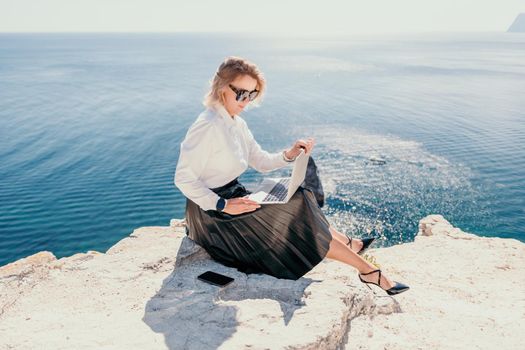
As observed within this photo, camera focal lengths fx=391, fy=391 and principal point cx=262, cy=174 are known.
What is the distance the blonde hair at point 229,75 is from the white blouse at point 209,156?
143mm

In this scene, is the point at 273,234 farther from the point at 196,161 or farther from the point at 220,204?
the point at 196,161

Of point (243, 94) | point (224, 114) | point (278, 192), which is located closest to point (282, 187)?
point (278, 192)

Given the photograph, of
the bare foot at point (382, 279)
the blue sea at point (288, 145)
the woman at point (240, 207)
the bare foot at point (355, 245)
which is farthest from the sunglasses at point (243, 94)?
the blue sea at point (288, 145)

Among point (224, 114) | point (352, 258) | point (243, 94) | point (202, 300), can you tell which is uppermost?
point (243, 94)

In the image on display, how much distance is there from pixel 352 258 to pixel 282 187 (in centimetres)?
137

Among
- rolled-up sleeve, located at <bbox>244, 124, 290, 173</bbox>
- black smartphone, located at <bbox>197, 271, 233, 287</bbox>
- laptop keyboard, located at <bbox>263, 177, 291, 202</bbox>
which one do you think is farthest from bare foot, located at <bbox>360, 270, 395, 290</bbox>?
rolled-up sleeve, located at <bbox>244, 124, 290, 173</bbox>

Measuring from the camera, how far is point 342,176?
2539 centimetres

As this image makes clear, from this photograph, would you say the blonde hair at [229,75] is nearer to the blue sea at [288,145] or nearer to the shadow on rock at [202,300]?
the shadow on rock at [202,300]

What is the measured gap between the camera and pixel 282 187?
5625 millimetres

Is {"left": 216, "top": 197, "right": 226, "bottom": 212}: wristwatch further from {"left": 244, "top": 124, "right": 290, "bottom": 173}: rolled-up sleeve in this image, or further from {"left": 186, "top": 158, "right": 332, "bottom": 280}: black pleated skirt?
{"left": 244, "top": 124, "right": 290, "bottom": 173}: rolled-up sleeve

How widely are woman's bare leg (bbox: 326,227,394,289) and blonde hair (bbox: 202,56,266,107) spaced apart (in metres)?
2.21

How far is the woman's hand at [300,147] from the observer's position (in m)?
5.39

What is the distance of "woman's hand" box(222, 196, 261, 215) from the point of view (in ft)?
15.6

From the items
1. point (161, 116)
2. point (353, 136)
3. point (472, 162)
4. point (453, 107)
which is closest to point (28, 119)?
point (161, 116)
